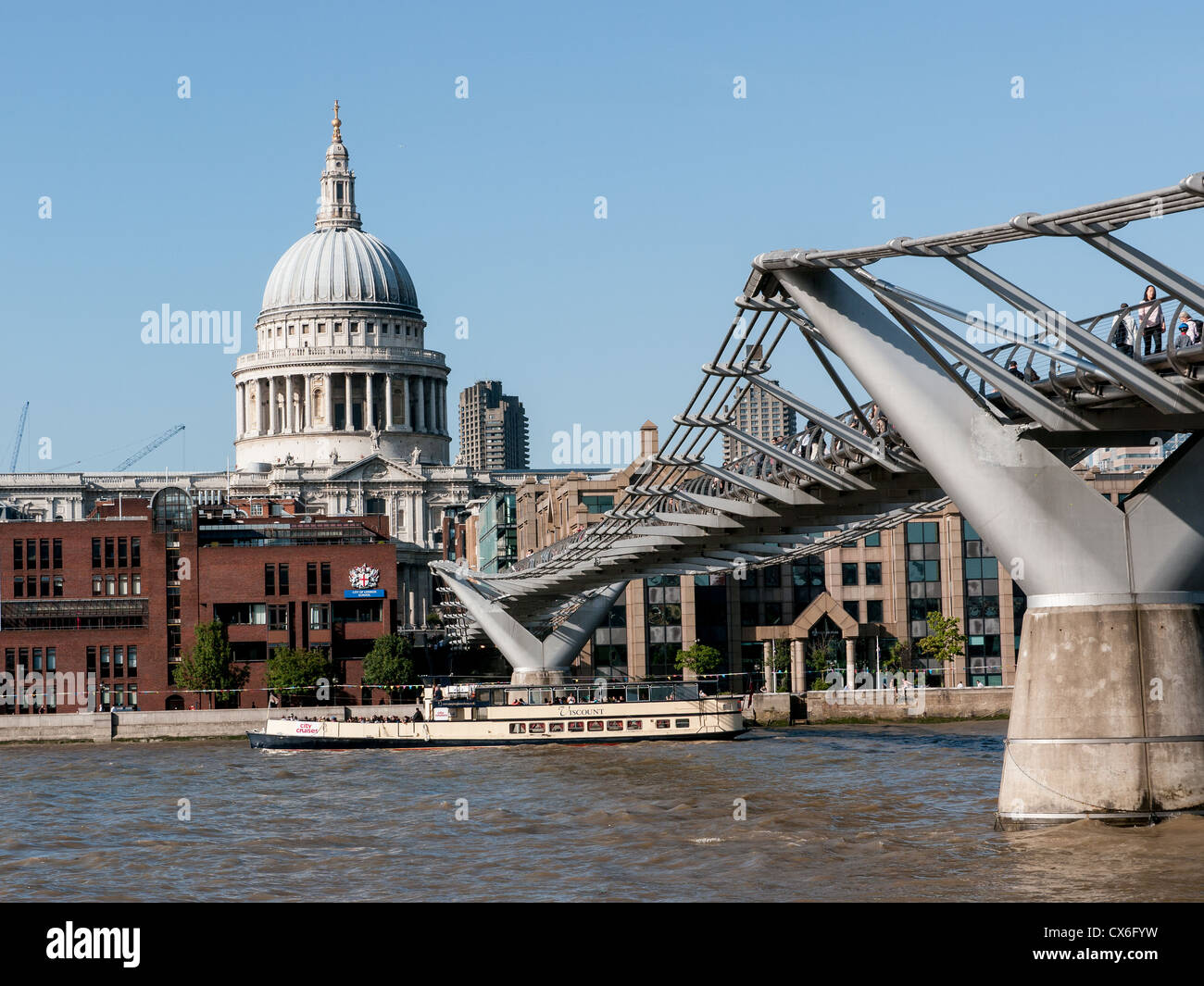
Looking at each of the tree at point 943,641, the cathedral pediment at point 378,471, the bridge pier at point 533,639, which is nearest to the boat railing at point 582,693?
the bridge pier at point 533,639

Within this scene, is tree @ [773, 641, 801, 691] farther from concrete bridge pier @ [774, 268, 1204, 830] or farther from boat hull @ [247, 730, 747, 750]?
concrete bridge pier @ [774, 268, 1204, 830]

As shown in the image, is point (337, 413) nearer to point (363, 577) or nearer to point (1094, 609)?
point (363, 577)

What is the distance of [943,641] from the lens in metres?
78.1

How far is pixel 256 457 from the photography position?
167 m

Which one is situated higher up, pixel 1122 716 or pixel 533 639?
pixel 533 639

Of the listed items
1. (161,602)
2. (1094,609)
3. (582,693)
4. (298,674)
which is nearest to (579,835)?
(1094,609)

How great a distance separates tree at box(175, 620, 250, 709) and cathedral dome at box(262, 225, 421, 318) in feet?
283

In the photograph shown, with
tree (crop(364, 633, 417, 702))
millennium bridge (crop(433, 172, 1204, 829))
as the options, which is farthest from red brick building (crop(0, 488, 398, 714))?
millennium bridge (crop(433, 172, 1204, 829))

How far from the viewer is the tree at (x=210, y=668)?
79375mm

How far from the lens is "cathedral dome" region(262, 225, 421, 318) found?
544 ft

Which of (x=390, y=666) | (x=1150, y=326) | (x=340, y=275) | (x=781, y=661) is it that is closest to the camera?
(x=1150, y=326)

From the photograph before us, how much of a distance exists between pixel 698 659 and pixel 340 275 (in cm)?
9506

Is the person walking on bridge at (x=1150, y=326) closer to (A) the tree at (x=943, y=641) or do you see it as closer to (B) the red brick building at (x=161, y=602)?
(A) the tree at (x=943, y=641)
